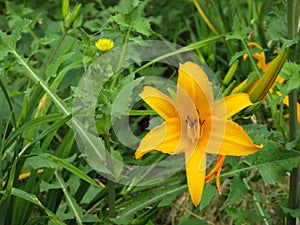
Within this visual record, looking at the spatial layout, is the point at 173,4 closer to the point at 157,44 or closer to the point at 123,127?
the point at 157,44

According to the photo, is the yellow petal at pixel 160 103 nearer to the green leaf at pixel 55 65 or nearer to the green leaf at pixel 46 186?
the green leaf at pixel 55 65

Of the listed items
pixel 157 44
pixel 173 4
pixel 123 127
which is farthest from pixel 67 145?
pixel 173 4

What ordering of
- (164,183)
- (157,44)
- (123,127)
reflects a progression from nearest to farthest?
(123,127)
(164,183)
(157,44)

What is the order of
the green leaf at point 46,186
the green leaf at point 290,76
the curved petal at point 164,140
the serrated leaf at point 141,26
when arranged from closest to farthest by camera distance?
1. the curved petal at point 164,140
2. the green leaf at point 290,76
3. the serrated leaf at point 141,26
4. the green leaf at point 46,186

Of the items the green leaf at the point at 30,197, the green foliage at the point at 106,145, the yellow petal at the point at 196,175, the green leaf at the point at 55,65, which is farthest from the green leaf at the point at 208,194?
the green leaf at the point at 55,65

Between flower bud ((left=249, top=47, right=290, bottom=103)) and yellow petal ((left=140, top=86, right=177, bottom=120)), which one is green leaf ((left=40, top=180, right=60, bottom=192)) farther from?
flower bud ((left=249, top=47, right=290, bottom=103))

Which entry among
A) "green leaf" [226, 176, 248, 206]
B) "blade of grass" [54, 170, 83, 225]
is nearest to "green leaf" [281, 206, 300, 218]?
"green leaf" [226, 176, 248, 206]
